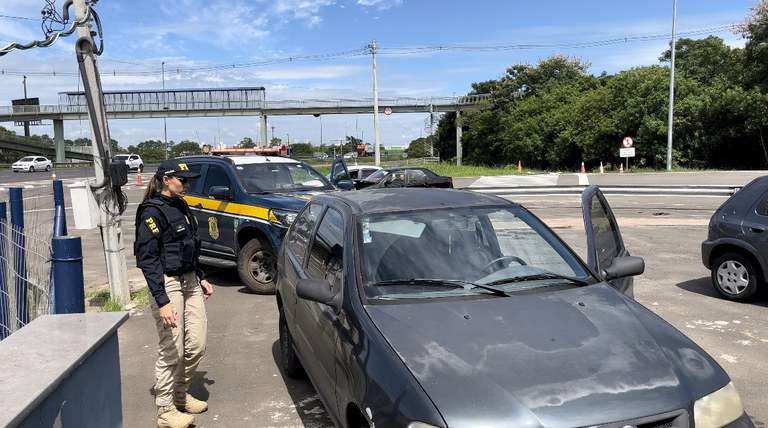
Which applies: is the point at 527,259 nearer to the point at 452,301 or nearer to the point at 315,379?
the point at 452,301

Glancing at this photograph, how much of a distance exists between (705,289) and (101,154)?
7.85 m

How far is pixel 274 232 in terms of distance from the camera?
7.48 m

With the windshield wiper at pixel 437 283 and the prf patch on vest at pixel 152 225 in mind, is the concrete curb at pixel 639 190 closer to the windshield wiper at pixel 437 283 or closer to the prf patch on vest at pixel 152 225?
the prf patch on vest at pixel 152 225

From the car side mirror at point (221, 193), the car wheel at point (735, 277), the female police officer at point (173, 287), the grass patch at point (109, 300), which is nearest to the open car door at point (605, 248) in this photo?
the car wheel at point (735, 277)

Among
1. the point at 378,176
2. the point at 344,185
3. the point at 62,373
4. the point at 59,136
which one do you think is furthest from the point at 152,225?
the point at 59,136

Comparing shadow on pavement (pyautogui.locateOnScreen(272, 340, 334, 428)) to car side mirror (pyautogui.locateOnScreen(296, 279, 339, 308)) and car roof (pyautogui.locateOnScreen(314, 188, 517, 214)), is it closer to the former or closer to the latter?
car side mirror (pyautogui.locateOnScreen(296, 279, 339, 308))

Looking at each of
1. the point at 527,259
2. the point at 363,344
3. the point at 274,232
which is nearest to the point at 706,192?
the point at 274,232

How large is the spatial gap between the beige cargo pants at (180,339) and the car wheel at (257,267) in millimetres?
3340

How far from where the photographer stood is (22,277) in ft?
16.3

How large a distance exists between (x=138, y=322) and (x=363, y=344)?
189 inches

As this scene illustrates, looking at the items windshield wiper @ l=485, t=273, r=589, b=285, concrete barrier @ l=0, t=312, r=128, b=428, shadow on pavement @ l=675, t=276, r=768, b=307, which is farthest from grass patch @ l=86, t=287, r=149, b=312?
shadow on pavement @ l=675, t=276, r=768, b=307

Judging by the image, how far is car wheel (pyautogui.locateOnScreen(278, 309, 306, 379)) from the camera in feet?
15.8

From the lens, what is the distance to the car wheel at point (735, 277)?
669 centimetres

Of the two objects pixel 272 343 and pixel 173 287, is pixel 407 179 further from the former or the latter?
pixel 173 287
